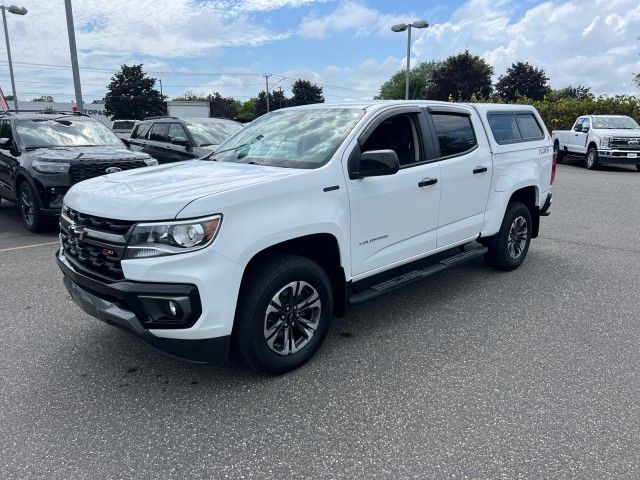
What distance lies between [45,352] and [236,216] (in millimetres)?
2056

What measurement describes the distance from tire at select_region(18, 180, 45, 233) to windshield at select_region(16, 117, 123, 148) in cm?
79

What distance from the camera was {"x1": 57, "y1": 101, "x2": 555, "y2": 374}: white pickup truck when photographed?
114 inches

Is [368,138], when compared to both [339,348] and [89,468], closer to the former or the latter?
[339,348]

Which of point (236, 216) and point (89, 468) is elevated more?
point (236, 216)

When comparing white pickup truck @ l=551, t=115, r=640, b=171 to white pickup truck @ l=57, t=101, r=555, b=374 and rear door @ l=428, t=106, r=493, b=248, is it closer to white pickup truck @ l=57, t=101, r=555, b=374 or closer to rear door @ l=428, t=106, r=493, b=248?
rear door @ l=428, t=106, r=493, b=248

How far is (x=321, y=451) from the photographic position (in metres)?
2.69

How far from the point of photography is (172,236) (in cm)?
288

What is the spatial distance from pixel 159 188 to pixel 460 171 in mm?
2818

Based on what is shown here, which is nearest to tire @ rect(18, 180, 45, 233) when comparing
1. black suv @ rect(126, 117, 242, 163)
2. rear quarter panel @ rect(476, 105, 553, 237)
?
black suv @ rect(126, 117, 242, 163)

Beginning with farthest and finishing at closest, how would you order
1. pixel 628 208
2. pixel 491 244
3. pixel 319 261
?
pixel 628 208 → pixel 491 244 → pixel 319 261

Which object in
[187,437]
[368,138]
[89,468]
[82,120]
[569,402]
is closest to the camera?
[89,468]

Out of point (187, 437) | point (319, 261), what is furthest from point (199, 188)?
point (187, 437)

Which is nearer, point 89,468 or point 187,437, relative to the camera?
point 89,468

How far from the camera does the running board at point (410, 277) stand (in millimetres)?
3830
